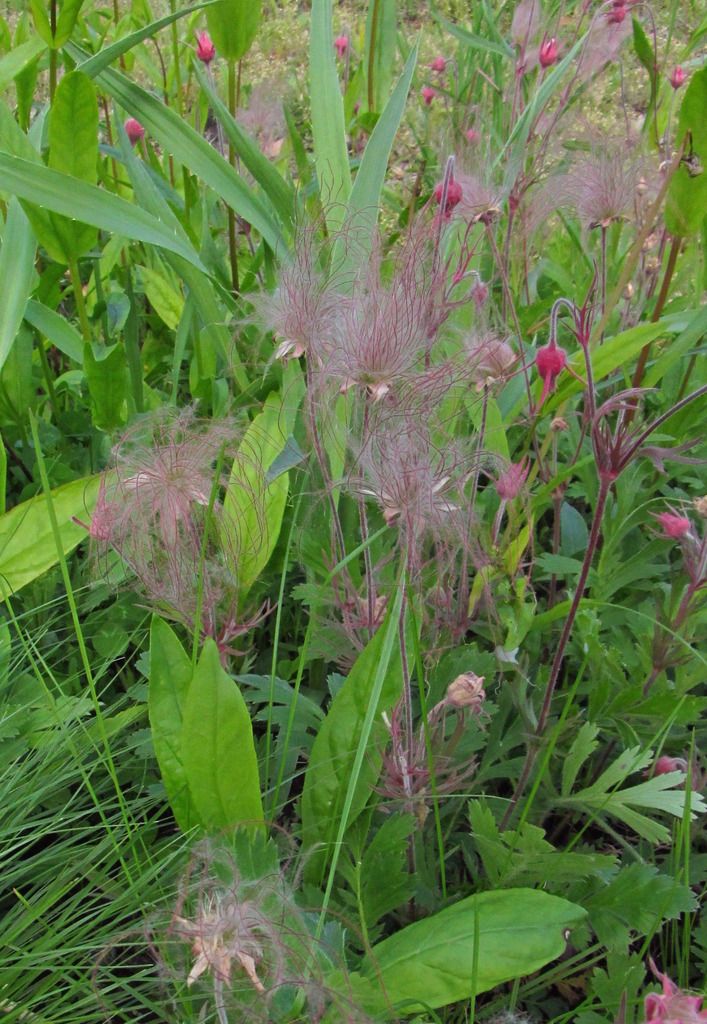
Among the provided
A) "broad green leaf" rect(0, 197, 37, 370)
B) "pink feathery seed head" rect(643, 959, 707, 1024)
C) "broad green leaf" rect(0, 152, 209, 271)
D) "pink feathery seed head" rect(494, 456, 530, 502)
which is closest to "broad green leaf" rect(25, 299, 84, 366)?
"broad green leaf" rect(0, 197, 37, 370)

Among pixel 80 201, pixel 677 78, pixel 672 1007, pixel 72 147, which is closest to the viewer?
pixel 672 1007

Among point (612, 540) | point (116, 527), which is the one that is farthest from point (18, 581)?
point (612, 540)

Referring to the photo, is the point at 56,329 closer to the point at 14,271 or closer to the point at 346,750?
the point at 14,271

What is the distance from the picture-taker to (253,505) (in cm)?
105

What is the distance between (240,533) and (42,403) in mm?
637

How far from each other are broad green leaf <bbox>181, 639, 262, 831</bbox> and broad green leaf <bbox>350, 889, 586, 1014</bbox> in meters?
0.18

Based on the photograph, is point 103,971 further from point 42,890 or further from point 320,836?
point 320,836

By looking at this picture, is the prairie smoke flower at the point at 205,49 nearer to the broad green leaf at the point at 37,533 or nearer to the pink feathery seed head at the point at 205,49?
the pink feathery seed head at the point at 205,49

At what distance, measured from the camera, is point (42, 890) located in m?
0.95

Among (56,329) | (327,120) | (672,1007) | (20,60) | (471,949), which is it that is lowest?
(471,949)

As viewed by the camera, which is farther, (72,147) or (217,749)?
(72,147)

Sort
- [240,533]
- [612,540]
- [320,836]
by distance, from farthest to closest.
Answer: [612,540], [240,533], [320,836]

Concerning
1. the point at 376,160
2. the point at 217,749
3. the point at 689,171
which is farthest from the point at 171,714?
the point at 689,171

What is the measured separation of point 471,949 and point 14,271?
3.35ft
